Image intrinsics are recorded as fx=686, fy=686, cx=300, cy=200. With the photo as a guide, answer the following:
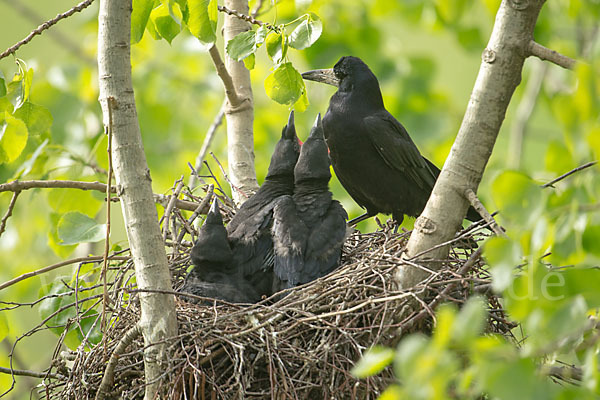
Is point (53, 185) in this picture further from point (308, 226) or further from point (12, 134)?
point (308, 226)

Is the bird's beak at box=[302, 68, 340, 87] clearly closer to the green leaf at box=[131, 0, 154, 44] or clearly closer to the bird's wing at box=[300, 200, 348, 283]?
the bird's wing at box=[300, 200, 348, 283]

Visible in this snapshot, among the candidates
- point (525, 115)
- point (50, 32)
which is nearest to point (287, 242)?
point (525, 115)

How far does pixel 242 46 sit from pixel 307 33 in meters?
0.26

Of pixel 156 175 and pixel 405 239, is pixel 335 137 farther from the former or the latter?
pixel 156 175

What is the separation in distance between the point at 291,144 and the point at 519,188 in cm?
287

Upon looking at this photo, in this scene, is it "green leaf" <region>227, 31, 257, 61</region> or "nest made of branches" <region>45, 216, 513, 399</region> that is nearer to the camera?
"nest made of branches" <region>45, 216, 513, 399</region>

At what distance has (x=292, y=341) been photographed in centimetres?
270

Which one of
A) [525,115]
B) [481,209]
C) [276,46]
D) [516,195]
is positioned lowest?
[481,209]

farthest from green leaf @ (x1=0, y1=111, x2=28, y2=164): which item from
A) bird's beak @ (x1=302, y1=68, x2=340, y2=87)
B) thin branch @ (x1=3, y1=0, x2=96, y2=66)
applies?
thin branch @ (x1=3, y1=0, x2=96, y2=66)

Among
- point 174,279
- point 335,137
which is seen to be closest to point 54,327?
point 174,279

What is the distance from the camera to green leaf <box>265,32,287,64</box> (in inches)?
106

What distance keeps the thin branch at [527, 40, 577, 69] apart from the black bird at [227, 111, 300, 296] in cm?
175

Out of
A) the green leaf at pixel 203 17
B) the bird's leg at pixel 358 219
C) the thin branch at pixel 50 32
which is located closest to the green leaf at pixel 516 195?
the green leaf at pixel 203 17

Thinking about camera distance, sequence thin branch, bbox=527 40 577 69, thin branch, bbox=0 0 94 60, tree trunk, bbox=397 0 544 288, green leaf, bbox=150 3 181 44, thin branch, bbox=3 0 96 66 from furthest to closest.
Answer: thin branch, bbox=3 0 96 66 → green leaf, bbox=150 3 181 44 → thin branch, bbox=0 0 94 60 → tree trunk, bbox=397 0 544 288 → thin branch, bbox=527 40 577 69
